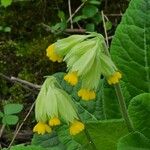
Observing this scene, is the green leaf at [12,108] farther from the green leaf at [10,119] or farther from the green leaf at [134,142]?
the green leaf at [134,142]

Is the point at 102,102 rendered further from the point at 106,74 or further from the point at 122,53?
the point at 106,74

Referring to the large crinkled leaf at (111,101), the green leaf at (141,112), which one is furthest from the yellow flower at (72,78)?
the large crinkled leaf at (111,101)

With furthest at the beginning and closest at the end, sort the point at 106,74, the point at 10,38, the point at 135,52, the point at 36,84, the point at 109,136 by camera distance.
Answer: the point at 10,38 < the point at 36,84 < the point at 135,52 < the point at 109,136 < the point at 106,74

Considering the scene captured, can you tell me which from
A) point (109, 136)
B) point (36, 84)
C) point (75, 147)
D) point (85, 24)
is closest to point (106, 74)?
point (109, 136)

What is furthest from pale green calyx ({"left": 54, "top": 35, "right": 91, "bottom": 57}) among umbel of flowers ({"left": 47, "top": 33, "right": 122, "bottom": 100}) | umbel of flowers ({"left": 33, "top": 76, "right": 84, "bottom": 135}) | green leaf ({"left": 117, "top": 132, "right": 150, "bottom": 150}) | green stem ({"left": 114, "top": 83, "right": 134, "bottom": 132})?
green leaf ({"left": 117, "top": 132, "right": 150, "bottom": 150})

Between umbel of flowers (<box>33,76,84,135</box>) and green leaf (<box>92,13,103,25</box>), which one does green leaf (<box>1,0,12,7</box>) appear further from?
umbel of flowers (<box>33,76,84,135</box>)

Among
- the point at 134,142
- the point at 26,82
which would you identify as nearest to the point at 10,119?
the point at 26,82

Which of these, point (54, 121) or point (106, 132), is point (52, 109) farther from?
point (106, 132)
